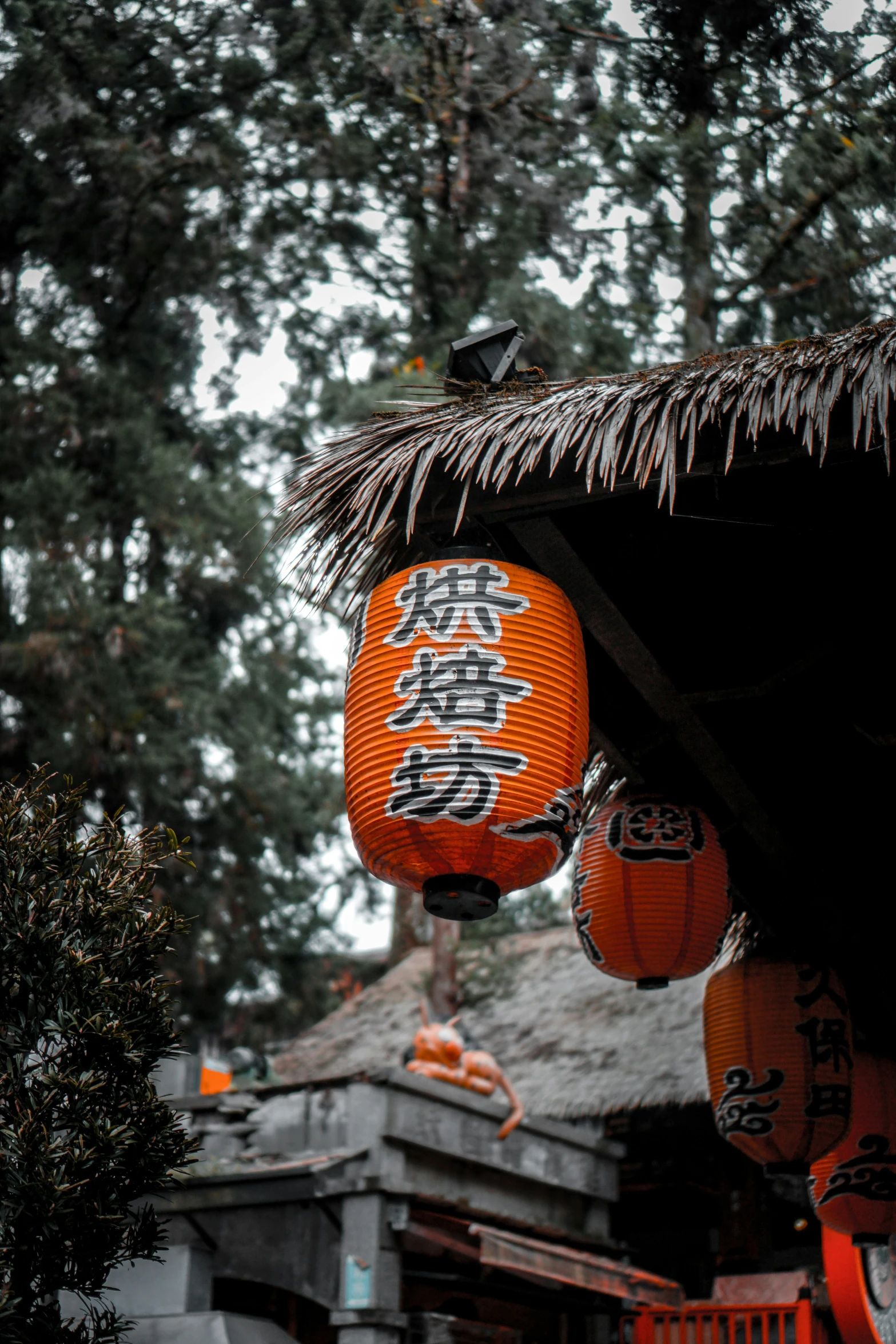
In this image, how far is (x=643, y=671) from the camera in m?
4.73

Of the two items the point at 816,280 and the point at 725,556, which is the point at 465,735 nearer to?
the point at 725,556

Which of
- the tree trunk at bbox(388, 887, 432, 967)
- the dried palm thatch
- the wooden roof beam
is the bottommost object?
the wooden roof beam

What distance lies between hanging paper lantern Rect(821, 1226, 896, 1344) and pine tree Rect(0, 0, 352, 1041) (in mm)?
8972

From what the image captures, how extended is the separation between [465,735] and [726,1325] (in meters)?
7.93

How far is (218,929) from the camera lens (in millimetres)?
16969

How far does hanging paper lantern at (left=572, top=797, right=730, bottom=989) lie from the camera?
200 inches

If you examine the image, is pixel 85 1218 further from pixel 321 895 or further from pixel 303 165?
pixel 321 895

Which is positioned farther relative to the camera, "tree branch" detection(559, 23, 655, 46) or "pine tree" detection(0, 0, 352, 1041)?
"pine tree" detection(0, 0, 352, 1041)

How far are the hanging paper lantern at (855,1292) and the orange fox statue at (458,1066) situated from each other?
10.3ft

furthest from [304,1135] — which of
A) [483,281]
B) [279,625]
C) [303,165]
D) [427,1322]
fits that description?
[303,165]

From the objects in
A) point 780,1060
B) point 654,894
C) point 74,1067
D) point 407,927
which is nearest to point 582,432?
point 654,894

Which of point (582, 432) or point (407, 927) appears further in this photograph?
point (407, 927)

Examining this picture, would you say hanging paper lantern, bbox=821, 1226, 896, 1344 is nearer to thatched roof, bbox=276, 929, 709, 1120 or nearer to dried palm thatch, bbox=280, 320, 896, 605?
thatched roof, bbox=276, 929, 709, 1120

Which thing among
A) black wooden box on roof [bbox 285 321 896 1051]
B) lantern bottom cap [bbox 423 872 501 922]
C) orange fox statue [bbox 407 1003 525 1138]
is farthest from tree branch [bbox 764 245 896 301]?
lantern bottom cap [bbox 423 872 501 922]
